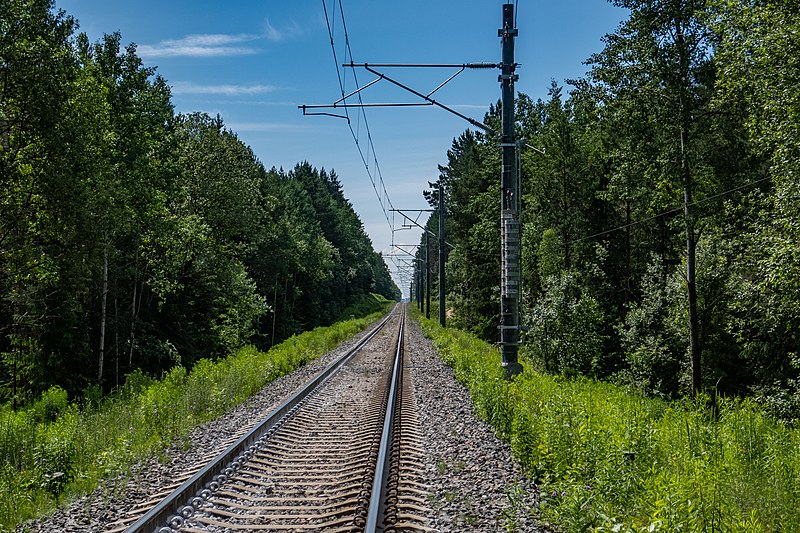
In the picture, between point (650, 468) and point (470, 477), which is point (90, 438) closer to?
point (470, 477)

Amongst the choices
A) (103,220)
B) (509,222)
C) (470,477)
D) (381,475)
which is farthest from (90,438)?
(103,220)

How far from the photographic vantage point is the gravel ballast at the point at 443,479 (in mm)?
5516

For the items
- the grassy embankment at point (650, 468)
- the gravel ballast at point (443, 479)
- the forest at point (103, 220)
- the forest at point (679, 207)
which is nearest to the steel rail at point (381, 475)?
the gravel ballast at point (443, 479)

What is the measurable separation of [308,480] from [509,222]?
6777mm

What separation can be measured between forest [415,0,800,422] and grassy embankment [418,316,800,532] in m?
5.95

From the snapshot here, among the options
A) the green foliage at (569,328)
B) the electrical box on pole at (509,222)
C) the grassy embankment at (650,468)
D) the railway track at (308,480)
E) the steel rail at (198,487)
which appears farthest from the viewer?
the green foliage at (569,328)

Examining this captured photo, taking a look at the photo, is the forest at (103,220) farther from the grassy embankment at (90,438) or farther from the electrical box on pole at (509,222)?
the electrical box on pole at (509,222)

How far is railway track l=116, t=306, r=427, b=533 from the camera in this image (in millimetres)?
5395

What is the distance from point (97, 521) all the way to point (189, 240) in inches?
955

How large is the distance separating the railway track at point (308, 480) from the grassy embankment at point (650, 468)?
4.77 feet

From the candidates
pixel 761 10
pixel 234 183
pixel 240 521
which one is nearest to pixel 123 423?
pixel 240 521

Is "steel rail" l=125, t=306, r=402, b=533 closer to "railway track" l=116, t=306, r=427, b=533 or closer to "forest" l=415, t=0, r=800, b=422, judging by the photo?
"railway track" l=116, t=306, r=427, b=533

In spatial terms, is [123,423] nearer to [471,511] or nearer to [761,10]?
[471,511]

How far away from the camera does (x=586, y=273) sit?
2820 cm
